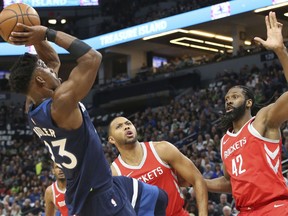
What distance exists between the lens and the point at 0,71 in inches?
1257

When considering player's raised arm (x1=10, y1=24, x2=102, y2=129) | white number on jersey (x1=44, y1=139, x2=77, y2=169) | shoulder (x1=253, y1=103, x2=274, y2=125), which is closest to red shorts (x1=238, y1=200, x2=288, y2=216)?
shoulder (x1=253, y1=103, x2=274, y2=125)

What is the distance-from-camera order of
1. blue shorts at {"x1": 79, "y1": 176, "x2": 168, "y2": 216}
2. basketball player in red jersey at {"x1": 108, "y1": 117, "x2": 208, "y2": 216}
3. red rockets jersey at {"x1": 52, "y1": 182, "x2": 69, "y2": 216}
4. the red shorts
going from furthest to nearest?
red rockets jersey at {"x1": 52, "y1": 182, "x2": 69, "y2": 216}, basketball player in red jersey at {"x1": 108, "y1": 117, "x2": 208, "y2": 216}, the red shorts, blue shorts at {"x1": 79, "y1": 176, "x2": 168, "y2": 216}

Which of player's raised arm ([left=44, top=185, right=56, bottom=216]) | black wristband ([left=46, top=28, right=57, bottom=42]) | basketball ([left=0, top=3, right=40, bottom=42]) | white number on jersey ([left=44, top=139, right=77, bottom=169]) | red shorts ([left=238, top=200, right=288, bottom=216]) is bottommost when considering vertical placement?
player's raised arm ([left=44, top=185, right=56, bottom=216])

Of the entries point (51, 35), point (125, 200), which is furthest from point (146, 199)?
point (51, 35)

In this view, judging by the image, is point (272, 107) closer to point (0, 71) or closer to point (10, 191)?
point (10, 191)

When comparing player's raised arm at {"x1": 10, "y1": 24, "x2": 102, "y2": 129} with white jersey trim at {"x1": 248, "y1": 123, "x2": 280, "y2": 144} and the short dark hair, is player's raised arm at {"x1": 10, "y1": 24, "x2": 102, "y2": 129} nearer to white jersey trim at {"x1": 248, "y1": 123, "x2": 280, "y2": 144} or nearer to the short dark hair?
the short dark hair

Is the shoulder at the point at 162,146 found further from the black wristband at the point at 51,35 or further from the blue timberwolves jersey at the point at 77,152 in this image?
the black wristband at the point at 51,35

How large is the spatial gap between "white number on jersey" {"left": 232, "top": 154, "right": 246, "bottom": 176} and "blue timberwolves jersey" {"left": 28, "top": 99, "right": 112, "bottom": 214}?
58.0 inches

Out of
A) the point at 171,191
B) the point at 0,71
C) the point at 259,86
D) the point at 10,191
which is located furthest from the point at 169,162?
the point at 0,71

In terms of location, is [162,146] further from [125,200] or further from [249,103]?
[125,200]

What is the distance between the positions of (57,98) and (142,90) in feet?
72.0

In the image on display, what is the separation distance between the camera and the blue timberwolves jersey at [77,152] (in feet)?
12.4

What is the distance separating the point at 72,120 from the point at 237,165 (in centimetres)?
188

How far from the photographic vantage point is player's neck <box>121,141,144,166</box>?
5.77 m
